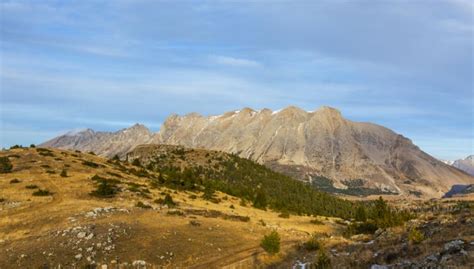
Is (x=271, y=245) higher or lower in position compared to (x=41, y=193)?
lower

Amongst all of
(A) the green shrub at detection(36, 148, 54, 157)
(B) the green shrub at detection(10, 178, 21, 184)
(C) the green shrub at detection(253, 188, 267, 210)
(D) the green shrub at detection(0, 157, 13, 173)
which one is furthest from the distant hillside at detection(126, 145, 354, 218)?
(B) the green shrub at detection(10, 178, 21, 184)

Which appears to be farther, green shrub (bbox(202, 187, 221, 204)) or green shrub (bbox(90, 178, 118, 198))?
green shrub (bbox(202, 187, 221, 204))

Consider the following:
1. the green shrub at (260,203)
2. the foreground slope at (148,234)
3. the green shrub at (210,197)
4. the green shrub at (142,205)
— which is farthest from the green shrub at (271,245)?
the green shrub at (260,203)

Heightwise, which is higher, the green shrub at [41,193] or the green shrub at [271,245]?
the green shrub at [41,193]

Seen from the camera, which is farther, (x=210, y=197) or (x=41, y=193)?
(x=210, y=197)

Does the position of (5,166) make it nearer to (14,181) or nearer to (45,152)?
(14,181)

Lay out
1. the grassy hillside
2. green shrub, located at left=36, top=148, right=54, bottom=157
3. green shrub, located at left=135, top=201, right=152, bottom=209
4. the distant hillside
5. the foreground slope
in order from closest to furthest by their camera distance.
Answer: the foreground slope
green shrub, located at left=135, top=201, right=152, bottom=209
green shrub, located at left=36, top=148, right=54, bottom=157
the grassy hillside
the distant hillside

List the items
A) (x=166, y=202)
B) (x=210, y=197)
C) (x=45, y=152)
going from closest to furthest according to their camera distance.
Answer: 1. (x=166, y=202)
2. (x=210, y=197)
3. (x=45, y=152)

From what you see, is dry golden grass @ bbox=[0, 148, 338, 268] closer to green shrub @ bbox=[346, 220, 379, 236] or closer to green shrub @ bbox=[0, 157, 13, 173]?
green shrub @ bbox=[0, 157, 13, 173]

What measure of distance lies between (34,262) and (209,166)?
4964 inches

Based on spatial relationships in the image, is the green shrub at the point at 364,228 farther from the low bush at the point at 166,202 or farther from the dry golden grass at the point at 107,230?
the low bush at the point at 166,202

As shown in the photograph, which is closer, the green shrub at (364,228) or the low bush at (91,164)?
the green shrub at (364,228)

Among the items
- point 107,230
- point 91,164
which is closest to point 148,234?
point 107,230

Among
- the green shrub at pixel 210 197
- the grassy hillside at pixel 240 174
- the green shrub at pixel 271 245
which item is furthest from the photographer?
the grassy hillside at pixel 240 174
